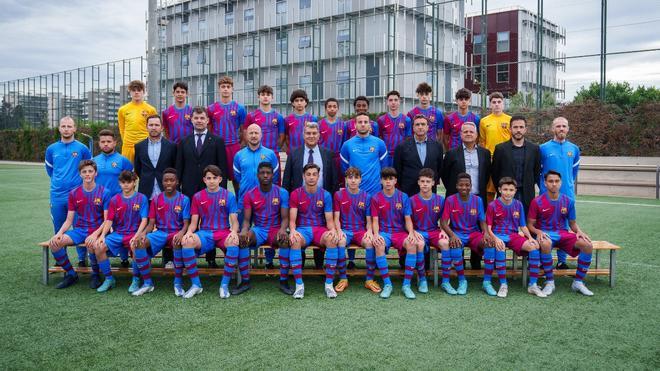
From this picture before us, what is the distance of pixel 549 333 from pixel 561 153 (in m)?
2.76

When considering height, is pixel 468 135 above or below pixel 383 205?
above

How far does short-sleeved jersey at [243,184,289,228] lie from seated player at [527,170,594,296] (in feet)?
8.80

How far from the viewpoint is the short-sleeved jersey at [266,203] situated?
18.2 feet

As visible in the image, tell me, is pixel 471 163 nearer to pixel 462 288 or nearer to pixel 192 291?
pixel 462 288

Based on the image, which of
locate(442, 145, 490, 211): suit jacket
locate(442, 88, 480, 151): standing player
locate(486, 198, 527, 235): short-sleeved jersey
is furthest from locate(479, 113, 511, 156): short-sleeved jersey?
locate(486, 198, 527, 235): short-sleeved jersey

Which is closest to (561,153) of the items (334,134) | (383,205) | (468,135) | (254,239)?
(468,135)

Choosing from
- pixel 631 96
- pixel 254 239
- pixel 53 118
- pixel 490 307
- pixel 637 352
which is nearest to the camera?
pixel 637 352

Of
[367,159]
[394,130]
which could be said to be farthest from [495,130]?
[367,159]

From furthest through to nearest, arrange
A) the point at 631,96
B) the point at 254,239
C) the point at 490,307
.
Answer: the point at 631,96, the point at 254,239, the point at 490,307

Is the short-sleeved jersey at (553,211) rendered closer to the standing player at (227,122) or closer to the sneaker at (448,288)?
the sneaker at (448,288)

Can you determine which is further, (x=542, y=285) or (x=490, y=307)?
(x=542, y=285)

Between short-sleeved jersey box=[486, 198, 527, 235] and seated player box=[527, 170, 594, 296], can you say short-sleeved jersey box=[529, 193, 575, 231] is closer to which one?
seated player box=[527, 170, 594, 296]

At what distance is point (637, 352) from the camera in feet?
12.0

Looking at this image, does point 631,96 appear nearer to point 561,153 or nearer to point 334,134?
point 561,153
